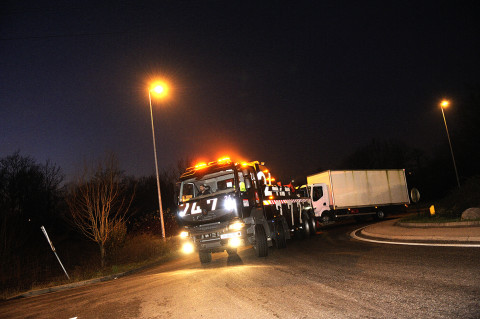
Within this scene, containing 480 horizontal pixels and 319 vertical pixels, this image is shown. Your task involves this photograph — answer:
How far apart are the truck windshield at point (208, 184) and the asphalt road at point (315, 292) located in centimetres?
236

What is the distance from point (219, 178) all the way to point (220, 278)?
3482 millimetres

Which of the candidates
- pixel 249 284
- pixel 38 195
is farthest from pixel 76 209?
pixel 38 195

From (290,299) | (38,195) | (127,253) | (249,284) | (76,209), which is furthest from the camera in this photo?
(38,195)

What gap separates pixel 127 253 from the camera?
16.0 m

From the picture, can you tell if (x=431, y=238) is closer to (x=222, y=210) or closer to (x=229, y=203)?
(x=229, y=203)

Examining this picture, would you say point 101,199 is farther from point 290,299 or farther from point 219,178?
point 290,299

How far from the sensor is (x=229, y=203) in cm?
942

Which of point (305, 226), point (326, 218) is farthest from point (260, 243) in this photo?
point (326, 218)

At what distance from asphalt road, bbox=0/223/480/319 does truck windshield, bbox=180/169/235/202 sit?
2.36m

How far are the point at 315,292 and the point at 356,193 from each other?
61.1ft

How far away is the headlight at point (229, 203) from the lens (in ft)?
30.8

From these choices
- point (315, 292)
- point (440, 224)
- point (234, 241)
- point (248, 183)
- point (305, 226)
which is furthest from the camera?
point (305, 226)

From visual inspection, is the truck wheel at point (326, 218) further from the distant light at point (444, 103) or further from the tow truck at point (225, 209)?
the distant light at point (444, 103)

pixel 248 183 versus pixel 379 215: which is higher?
pixel 248 183
